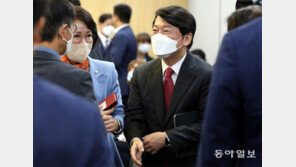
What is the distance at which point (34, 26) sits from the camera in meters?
1.08

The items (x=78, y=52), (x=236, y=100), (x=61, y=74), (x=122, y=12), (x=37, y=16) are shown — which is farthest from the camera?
(x=122, y=12)

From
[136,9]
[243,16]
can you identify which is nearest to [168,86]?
[243,16]

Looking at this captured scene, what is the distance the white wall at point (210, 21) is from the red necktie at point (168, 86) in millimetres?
679

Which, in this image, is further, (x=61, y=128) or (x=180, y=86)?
(x=180, y=86)

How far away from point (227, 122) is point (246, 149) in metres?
0.11

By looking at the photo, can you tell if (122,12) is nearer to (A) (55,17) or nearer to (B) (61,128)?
(A) (55,17)

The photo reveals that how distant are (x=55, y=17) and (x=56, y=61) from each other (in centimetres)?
20

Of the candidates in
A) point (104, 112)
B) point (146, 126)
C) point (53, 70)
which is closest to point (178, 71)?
point (146, 126)

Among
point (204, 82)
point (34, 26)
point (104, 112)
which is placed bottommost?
point (104, 112)

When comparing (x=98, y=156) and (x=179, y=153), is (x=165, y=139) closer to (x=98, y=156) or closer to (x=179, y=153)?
(x=179, y=153)

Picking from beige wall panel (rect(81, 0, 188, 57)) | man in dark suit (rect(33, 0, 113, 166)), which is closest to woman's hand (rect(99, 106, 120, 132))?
man in dark suit (rect(33, 0, 113, 166))

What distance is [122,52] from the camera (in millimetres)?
4688

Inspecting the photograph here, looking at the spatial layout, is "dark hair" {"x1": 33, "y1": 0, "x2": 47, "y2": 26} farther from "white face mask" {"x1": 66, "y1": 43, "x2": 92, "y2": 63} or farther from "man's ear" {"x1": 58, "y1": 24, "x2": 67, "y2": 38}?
"white face mask" {"x1": 66, "y1": 43, "x2": 92, "y2": 63}

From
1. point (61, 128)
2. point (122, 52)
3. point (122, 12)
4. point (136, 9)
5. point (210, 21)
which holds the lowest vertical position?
point (61, 128)
